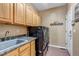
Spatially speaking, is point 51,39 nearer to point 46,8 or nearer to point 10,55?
point 46,8

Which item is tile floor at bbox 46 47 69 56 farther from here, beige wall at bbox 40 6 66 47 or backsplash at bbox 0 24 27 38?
backsplash at bbox 0 24 27 38

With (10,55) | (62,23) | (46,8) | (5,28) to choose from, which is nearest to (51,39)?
(62,23)

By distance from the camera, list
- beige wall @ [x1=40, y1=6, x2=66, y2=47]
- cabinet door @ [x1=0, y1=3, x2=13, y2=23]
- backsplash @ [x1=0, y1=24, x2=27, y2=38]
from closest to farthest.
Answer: cabinet door @ [x1=0, y1=3, x2=13, y2=23]
backsplash @ [x1=0, y1=24, x2=27, y2=38]
beige wall @ [x1=40, y1=6, x2=66, y2=47]

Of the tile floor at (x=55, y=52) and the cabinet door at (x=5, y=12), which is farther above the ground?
the cabinet door at (x=5, y=12)

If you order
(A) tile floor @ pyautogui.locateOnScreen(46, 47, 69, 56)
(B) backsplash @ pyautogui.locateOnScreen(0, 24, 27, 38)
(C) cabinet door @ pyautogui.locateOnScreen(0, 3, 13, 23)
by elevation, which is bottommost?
(A) tile floor @ pyautogui.locateOnScreen(46, 47, 69, 56)

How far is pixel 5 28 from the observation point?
232 cm

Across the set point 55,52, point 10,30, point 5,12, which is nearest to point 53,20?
point 55,52

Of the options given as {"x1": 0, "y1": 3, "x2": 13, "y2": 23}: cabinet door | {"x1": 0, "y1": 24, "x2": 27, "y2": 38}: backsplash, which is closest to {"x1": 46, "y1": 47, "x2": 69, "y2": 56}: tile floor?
{"x1": 0, "y1": 24, "x2": 27, "y2": 38}: backsplash

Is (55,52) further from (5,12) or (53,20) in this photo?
(5,12)

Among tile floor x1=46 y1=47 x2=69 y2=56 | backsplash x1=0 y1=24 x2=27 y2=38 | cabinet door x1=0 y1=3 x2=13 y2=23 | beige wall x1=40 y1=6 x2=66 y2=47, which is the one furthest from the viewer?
beige wall x1=40 y1=6 x2=66 y2=47

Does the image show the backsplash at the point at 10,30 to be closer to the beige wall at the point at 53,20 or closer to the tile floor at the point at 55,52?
the beige wall at the point at 53,20

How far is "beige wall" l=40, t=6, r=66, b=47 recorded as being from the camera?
261cm

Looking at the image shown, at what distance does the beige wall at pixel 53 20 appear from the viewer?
2611 millimetres

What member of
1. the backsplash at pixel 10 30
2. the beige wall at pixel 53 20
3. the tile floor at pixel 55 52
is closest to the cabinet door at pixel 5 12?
the backsplash at pixel 10 30
